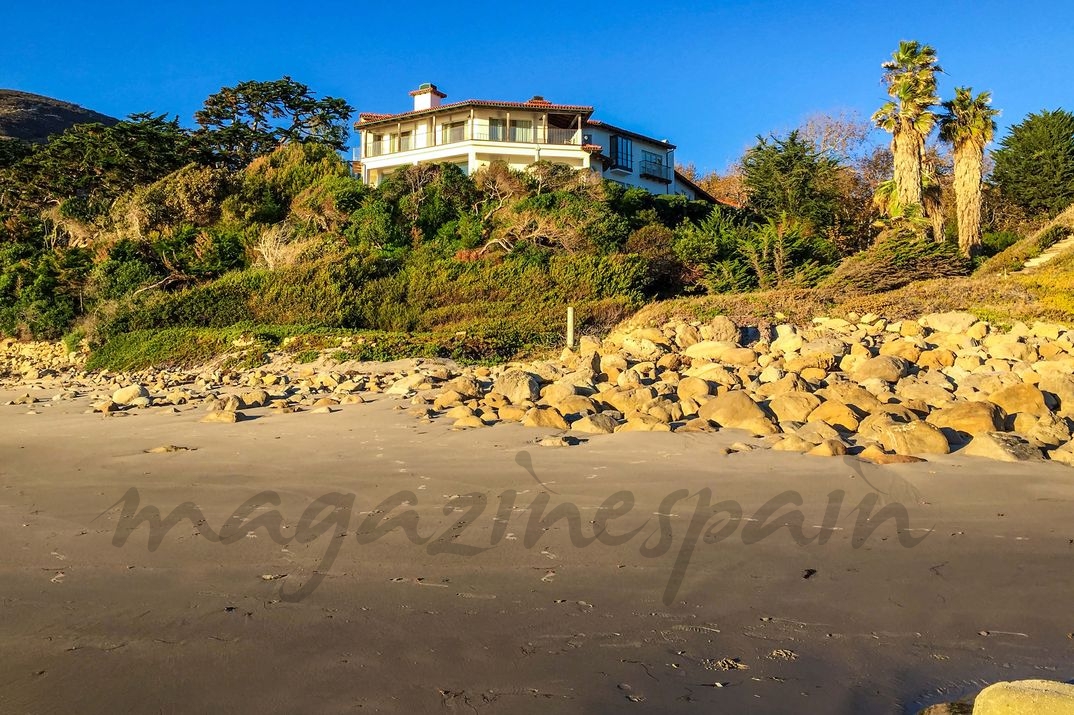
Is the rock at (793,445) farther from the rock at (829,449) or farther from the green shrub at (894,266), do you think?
the green shrub at (894,266)

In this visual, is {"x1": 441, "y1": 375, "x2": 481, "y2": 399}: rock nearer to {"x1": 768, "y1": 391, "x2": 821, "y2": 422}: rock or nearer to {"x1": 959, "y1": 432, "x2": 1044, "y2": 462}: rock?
{"x1": 768, "y1": 391, "x2": 821, "y2": 422}: rock

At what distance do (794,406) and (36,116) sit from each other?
309 ft

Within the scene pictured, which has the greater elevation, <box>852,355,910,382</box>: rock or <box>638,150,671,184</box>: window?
<box>638,150,671,184</box>: window

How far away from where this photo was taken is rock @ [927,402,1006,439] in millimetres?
7449

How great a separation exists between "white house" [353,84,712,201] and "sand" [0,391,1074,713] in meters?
34.2

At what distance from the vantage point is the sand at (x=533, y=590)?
314cm

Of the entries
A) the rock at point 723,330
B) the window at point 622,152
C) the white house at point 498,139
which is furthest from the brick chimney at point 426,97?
the rock at point 723,330

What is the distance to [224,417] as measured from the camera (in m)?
9.48

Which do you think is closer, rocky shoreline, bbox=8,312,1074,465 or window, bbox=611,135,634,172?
rocky shoreline, bbox=8,312,1074,465

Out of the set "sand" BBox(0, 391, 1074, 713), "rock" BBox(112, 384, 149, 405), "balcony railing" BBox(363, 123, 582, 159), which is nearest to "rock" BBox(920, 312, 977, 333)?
"sand" BBox(0, 391, 1074, 713)

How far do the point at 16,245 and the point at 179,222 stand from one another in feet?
16.0

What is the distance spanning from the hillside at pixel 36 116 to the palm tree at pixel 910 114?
69700 millimetres

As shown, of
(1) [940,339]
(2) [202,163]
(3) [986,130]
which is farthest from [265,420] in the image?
(2) [202,163]

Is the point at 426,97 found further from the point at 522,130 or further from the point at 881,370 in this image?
the point at 881,370
